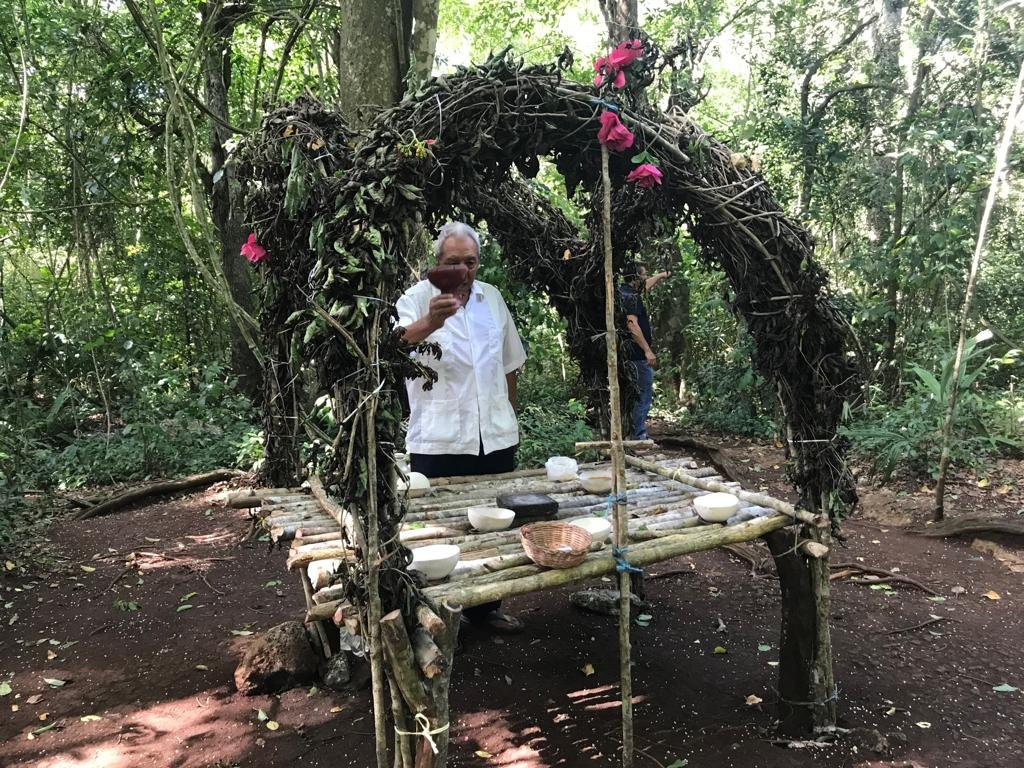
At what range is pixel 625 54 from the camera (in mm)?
2268

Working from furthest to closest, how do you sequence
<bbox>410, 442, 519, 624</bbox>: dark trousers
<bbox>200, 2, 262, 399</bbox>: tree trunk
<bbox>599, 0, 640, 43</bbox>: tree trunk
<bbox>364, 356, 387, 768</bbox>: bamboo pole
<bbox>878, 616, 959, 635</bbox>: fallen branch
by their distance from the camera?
<bbox>200, 2, 262, 399</bbox>: tree trunk → <bbox>599, 0, 640, 43</bbox>: tree trunk → <bbox>878, 616, 959, 635</bbox>: fallen branch → <bbox>410, 442, 519, 624</bbox>: dark trousers → <bbox>364, 356, 387, 768</bbox>: bamboo pole

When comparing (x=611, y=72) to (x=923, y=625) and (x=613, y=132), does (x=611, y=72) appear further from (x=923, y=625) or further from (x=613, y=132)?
(x=923, y=625)

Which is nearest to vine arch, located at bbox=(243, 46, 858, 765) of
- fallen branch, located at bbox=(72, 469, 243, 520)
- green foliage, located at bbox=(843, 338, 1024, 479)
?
green foliage, located at bbox=(843, 338, 1024, 479)

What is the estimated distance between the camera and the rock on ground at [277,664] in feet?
9.66

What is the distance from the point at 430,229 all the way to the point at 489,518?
Answer: 3.80 feet

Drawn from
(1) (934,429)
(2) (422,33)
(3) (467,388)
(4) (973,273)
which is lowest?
(1) (934,429)

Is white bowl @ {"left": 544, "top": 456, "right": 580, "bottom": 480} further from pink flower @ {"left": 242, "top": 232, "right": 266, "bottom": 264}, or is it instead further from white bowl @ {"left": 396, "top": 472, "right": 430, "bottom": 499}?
pink flower @ {"left": 242, "top": 232, "right": 266, "bottom": 264}

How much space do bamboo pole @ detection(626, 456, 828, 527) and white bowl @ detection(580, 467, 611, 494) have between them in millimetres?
349

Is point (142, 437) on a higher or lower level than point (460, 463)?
lower

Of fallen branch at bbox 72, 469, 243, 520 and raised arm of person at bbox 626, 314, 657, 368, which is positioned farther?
fallen branch at bbox 72, 469, 243, 520

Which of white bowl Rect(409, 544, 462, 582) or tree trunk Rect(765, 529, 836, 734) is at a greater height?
white bowl Rect(409, 544, 462, 582)

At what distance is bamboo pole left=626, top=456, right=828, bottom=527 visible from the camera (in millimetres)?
2484

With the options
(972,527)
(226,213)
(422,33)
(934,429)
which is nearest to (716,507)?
(422,33)

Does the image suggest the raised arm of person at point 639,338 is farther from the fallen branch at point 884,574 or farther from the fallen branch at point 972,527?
the fallen branch at point 972,527
